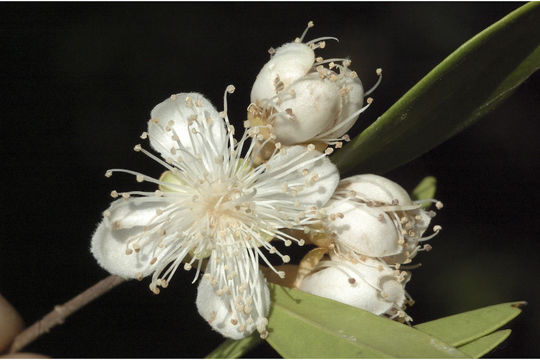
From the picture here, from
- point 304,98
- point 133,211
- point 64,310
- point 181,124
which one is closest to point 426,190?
point 304,98

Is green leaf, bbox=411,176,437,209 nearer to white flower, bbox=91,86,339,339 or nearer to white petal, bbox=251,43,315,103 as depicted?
white flower, bbox=91,86,339,339

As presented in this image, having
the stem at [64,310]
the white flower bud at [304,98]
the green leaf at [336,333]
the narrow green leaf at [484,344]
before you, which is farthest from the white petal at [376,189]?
the stem at [64,310]

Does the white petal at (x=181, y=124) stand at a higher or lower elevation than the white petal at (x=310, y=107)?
higher

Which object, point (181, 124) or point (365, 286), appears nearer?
point (365, 286)

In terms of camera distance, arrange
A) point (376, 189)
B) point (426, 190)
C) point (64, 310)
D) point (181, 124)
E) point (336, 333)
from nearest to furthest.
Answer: point (336, 333)
point (376, 189)
point (181, 124)
point (64, 310)
point (426, 190)

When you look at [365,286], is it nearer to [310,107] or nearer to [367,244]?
[367,244]

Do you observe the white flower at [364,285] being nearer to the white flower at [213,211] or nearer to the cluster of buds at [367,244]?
the cluster of buds at [367,244]
